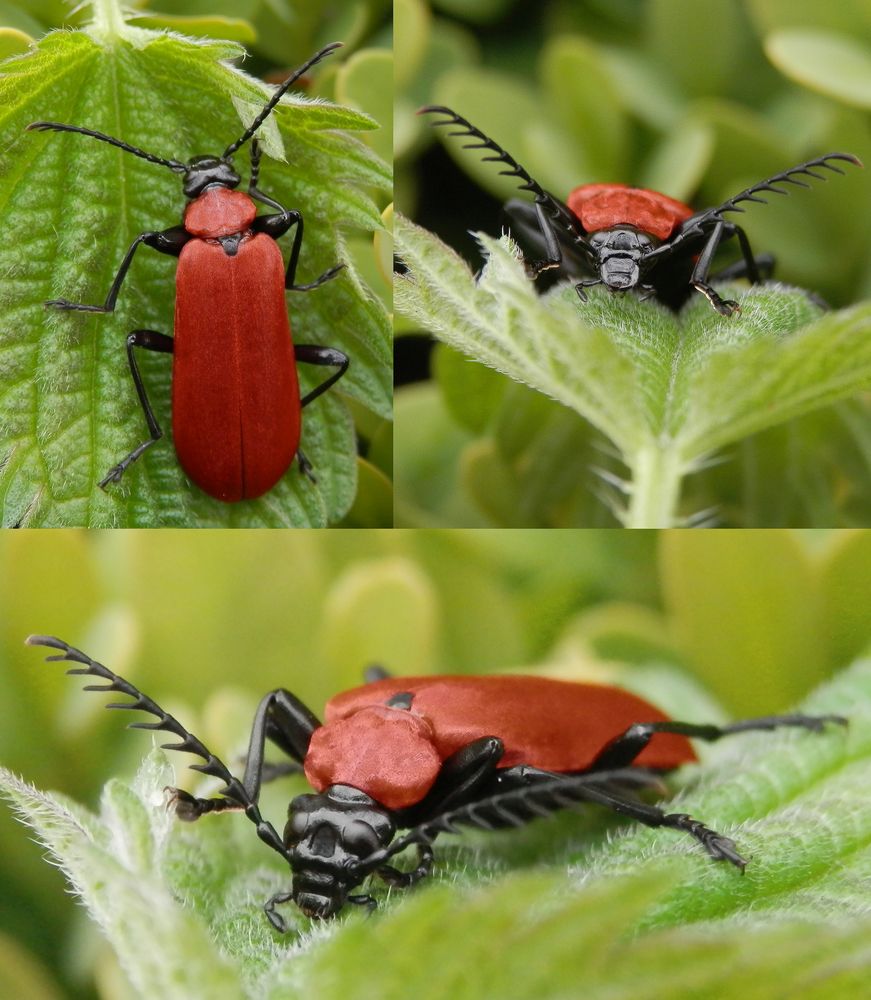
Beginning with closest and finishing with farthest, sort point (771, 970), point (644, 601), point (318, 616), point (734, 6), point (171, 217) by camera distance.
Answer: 1. point (771, 970)
2. point (171, 217)
3. point (318, 616)
4. point (644, 601)
5. point (734, 6)

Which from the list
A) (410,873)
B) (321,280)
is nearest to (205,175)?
(321,280)

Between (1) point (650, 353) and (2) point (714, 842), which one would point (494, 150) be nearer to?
(1) point (650, 353)

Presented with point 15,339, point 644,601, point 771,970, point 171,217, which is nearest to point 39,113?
point 171,217

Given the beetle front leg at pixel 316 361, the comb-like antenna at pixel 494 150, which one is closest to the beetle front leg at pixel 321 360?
the beetle front leg at pixel 316 361

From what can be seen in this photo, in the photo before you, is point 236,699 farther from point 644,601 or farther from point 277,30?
point 277,30

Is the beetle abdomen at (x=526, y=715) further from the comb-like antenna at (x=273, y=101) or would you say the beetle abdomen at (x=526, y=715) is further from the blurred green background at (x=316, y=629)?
the comb-like antenna at (x=273, y=101)

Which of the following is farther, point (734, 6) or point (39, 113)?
point (734, 6)

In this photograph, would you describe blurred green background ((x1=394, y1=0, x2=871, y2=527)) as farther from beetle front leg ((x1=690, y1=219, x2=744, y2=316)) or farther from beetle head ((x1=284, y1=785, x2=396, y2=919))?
beetle head ((x1=284, y1=785, x2=396, y2=919))
